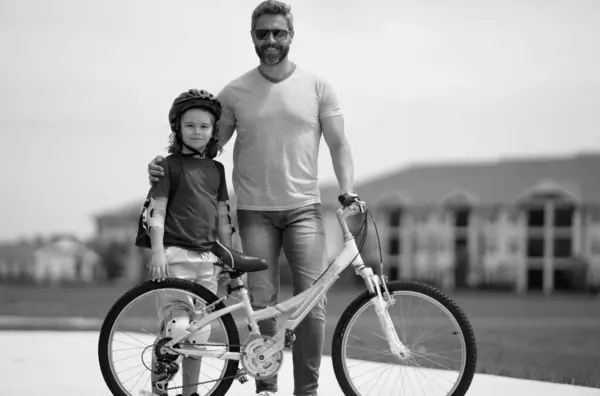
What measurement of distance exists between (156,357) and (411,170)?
116 ft

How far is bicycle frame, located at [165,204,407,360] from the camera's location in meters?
4.76

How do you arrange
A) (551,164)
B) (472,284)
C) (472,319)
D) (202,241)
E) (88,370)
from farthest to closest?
(551,164), (472,284), (472,319), (88,370), (202,241)

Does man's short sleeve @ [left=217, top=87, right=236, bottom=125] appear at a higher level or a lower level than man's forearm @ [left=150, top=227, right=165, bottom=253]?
higher

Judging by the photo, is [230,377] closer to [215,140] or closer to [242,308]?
[242,308]

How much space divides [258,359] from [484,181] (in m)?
33.6

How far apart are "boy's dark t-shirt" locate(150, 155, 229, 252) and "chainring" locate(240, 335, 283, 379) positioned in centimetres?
52

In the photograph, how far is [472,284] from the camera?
32.9 meters

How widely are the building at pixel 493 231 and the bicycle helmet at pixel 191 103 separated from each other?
28.1 meters

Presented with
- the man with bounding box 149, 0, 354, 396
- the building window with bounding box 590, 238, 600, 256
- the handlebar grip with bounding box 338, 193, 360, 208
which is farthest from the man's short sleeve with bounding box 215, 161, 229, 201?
the building window with bounding box 590, 238, 600, 256

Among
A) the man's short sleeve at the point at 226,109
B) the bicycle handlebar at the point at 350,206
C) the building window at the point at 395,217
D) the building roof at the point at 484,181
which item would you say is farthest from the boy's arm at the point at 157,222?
the building window at the point at 395,217

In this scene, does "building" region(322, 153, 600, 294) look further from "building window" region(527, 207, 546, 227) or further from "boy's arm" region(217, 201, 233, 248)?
"boy's arm" region(217, 201, 233, 248)

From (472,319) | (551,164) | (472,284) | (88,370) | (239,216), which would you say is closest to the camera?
(239,216)

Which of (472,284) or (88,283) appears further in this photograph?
(88,283)

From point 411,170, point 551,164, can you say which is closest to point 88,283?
point 411,170
